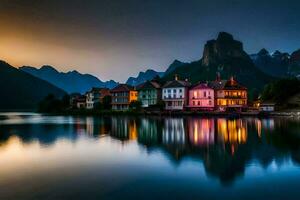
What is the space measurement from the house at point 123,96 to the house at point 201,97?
913 inches

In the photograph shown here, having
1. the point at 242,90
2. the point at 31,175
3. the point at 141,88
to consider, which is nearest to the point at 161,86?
the point at 141,88

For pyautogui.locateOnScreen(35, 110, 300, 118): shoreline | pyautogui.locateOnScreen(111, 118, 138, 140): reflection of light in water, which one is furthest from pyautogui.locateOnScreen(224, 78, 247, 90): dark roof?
pyautogui.locateOnScreen(111, 118, 138, 140): reflection of light in water

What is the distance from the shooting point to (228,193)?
590 inches

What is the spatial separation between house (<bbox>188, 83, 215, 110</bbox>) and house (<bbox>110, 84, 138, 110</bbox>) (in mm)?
23183

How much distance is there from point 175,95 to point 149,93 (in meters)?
11.3

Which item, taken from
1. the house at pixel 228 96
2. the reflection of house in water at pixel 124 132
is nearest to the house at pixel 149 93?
the house at pixel 228 96

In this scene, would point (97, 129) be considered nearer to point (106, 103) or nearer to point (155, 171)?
point (155, 171)

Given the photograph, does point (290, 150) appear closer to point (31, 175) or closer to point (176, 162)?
point (176, 162)

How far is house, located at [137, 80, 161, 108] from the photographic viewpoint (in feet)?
349

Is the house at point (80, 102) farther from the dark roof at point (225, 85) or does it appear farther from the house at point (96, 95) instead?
the dark roof at point (225, 85)

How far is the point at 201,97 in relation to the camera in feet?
316

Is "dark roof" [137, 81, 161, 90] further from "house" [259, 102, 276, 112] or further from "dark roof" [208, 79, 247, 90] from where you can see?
"house" [259, 102, 276, 112]

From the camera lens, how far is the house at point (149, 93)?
349ft

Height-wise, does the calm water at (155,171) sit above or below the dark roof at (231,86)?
below
